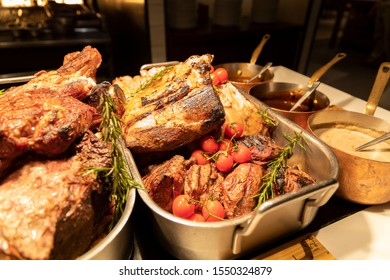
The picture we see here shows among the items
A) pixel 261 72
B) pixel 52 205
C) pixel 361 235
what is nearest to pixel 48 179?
pixel 52 205

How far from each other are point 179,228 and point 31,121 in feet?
1.97

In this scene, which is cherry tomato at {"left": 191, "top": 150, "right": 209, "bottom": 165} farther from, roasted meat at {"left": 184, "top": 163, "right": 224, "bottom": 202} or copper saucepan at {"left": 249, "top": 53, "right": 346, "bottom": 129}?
copper saucepan at {"left": 249, "top": 53, "right": 346, "bottom": 129}

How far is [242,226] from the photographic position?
36.0 inches

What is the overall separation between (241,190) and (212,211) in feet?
0.49

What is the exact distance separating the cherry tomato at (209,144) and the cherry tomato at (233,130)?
0.08 metres

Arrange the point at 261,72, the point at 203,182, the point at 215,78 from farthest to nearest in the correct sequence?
1. the point at 261,72
2. the point at 215,78
3. the point at 203,182

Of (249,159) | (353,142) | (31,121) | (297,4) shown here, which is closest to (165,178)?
(249,159)

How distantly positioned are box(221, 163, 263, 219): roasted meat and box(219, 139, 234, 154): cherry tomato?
112mm

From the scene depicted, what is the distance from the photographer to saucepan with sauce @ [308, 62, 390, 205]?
47.1 inches

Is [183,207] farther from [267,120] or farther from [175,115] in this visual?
[267,120]

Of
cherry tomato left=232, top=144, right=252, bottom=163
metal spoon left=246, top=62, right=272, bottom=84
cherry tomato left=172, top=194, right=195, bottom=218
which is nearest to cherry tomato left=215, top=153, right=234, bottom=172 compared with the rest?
cherry tomato left=232, top=144, right=252, bottom=163
